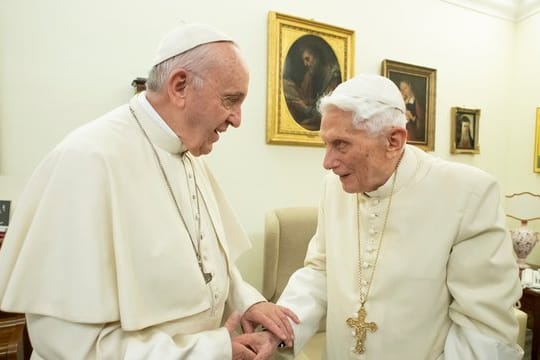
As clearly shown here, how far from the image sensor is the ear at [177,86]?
133cm

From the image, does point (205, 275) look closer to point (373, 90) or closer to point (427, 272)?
point (427, 272)

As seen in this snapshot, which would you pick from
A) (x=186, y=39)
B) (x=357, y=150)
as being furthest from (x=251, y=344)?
(x=186, y=39)

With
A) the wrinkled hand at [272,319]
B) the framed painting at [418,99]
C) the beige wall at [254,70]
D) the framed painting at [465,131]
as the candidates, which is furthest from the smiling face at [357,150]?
the framed painting at [465,131]

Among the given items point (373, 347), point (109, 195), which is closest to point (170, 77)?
point (109, 195)

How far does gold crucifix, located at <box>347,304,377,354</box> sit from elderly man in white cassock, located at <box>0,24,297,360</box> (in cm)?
26

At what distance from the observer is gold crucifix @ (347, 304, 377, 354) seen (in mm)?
1433

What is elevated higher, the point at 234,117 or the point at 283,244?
the point at 234,117

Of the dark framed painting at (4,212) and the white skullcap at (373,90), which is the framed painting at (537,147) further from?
the dark framed painting at (4,212)

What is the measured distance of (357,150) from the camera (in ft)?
4.61

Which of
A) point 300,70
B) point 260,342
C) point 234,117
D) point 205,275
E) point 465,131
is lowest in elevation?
point 260,342

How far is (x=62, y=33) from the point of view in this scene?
7.76ft

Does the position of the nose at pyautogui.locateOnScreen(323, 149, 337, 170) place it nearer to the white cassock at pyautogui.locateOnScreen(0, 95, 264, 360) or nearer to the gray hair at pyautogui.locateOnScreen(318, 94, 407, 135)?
the gray hair at pyautogui.locateOnScreen(318, 94, 407, 135)

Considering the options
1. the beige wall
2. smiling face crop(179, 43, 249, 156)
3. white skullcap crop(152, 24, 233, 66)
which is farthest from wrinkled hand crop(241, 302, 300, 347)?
the beige wall

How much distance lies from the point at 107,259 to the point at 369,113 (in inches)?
39.9
